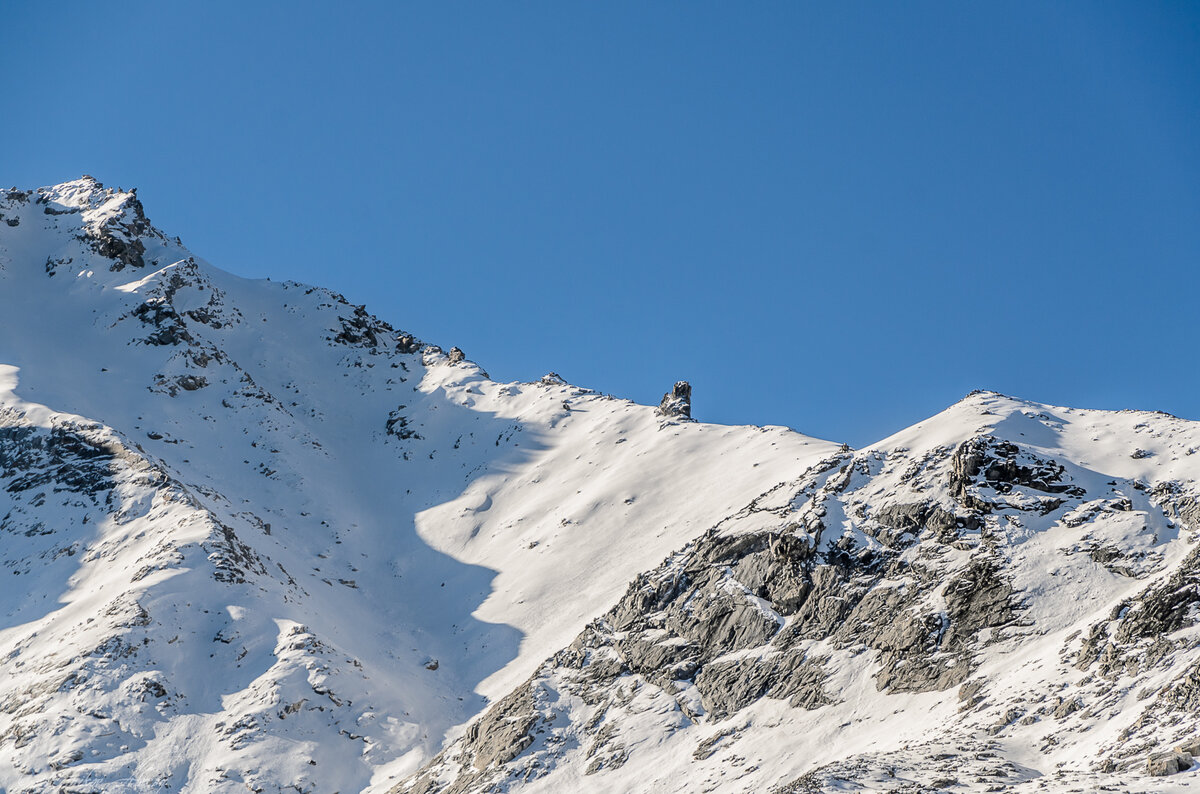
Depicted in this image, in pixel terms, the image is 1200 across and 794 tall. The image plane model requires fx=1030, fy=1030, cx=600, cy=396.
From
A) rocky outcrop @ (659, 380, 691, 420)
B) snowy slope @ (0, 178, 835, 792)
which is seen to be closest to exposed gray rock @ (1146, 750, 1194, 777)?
snowy slope @ (0, 178, 835, 792)

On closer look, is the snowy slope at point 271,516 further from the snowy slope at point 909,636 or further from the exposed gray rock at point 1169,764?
the exposed gray rock at point 1169,764

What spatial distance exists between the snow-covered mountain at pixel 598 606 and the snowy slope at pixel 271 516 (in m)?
0.27

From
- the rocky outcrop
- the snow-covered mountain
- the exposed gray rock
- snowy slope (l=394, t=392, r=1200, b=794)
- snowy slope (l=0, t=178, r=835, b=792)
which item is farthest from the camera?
the rocky outcrop

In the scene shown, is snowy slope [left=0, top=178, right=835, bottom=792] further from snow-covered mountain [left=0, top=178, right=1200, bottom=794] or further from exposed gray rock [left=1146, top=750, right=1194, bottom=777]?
exposed gray rock [left=1146, top=750, right=1194, bottom=777]

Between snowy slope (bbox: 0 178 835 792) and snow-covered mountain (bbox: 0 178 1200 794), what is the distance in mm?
271

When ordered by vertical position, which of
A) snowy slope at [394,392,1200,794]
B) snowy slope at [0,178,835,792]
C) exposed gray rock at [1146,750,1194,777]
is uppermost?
snowy slope at [0,178,835,792]

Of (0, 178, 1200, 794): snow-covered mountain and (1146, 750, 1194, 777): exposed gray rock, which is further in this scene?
(0, 178, 1200, 794): snow-covered mountain

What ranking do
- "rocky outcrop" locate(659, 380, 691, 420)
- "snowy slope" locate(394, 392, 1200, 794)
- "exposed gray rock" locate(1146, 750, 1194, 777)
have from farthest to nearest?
1. "rocky outcrop" locate(659, 380, 691, 420)
2. "snowy slope" locate(394, 392, 1200, 794)
3. "exposed gray rock" locate(1146, 750, 1194, 777)

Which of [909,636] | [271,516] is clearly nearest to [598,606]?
[909,636]

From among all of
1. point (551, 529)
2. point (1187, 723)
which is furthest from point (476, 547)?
point (1187, 723)

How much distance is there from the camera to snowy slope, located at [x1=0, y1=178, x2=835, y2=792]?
5266cm

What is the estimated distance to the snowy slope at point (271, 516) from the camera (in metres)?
52.7

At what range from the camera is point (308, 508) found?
3258 inches

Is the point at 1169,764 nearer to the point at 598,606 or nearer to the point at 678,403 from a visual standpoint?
the point at 598,606
